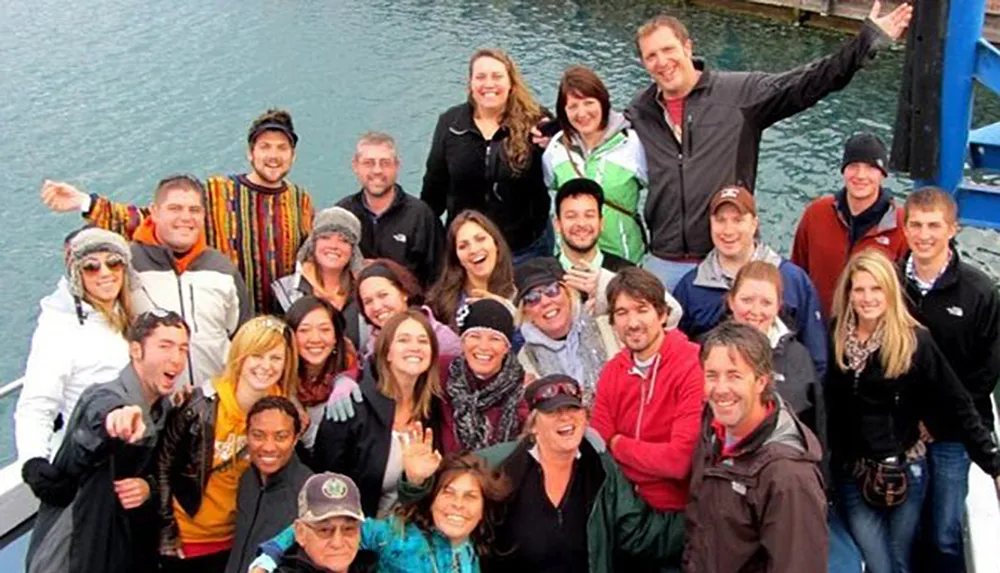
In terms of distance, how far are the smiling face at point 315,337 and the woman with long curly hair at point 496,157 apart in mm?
1612

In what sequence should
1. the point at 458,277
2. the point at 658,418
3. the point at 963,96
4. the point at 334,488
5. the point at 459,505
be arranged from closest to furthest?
the point at 334,488 < the point at 459,505 < the point at 658,418 < the point at 458,277 < the point at 963,96

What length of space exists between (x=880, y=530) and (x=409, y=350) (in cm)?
228

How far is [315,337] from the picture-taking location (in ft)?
14.2

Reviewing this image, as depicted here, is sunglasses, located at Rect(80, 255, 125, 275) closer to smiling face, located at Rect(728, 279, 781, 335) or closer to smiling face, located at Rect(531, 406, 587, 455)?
smiling face, located at Rect(531, 406, 587, 455)

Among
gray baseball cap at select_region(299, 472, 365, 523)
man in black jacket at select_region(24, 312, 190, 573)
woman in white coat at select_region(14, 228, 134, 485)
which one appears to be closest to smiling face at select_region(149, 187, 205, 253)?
woman in white coat at select_region(14, 228, 134, 485)

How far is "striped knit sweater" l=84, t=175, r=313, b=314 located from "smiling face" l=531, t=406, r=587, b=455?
7.07 ft

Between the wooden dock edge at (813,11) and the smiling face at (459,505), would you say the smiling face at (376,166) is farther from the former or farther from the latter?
the wooden dock edge at (813,11)

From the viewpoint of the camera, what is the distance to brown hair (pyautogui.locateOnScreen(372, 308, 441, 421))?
4148mm

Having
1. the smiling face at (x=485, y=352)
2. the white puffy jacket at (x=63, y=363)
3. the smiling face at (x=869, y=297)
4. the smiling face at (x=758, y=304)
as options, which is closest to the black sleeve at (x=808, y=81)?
the smiling face at (x=869, y=297)

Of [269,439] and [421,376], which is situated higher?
[421,376]

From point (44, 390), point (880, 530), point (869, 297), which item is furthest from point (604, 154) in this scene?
point (44, 390)

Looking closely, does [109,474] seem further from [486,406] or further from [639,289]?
[639,289]

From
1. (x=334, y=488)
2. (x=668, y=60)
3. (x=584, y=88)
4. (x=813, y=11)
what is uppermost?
(x=813, y=11)

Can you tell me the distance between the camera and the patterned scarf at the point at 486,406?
411cm
